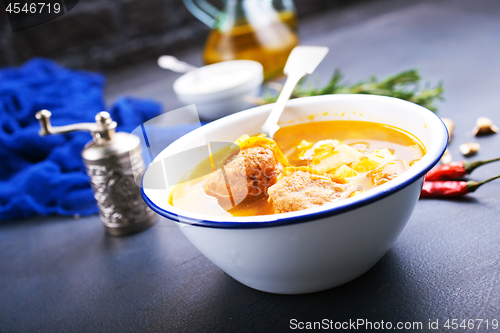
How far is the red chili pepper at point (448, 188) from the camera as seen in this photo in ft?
3.89

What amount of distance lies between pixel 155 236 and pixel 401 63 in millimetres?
1698

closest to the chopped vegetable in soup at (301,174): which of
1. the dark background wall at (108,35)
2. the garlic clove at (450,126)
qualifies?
the garlic clove at (450,126)

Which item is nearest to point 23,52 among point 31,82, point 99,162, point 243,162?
point 31,82

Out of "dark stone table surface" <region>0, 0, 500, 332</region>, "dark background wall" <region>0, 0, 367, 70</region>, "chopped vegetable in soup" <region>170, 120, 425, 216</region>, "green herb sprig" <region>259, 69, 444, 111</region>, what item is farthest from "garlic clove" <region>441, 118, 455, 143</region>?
"dark background wall" <region>0, 0, 367, 70</region>

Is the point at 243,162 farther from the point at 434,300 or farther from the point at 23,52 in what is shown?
the point at 23,52

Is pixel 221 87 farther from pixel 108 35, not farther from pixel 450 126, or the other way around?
pixel 108 35

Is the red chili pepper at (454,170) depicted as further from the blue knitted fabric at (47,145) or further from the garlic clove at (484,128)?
the blue knitted fabric at (47,145)

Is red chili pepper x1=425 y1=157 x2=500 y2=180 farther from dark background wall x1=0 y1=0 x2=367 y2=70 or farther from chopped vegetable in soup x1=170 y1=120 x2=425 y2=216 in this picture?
dark background wall x1=0 y1=0 x2=367 y2=70

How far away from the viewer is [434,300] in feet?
2.92

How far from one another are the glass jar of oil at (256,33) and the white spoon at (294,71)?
0.93 meters

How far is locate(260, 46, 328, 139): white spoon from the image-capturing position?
1239mm

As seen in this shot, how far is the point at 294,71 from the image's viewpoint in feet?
4.49

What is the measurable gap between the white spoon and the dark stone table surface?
0.42 m

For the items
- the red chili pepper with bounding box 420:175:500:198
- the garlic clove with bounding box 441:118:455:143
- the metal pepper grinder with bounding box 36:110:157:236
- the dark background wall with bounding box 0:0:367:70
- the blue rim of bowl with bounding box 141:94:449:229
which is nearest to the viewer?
the blue rim of bowl with bounding box 141:94:449:229
